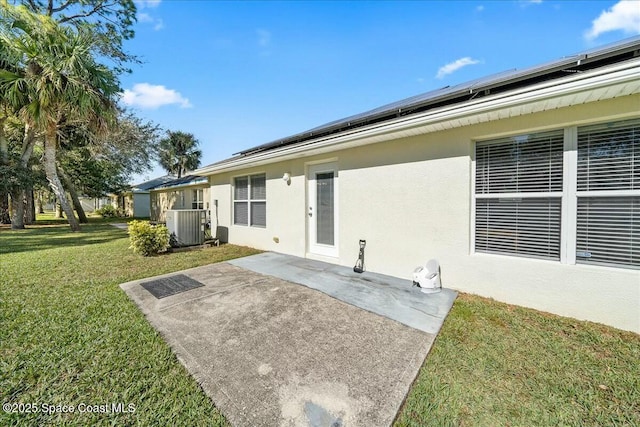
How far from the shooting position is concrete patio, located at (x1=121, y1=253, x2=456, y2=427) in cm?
190

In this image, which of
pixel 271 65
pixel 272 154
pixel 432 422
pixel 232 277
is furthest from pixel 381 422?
pixel 271 65

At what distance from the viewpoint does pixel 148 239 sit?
22.6 ft

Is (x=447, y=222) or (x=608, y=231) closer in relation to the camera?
(x=608, y=231)

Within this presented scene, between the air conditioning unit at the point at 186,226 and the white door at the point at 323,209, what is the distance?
3937 millimetres

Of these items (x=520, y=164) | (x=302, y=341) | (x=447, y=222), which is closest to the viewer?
(x=302, y=341)

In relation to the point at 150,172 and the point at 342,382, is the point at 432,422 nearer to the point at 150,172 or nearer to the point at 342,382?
the point at 342,382

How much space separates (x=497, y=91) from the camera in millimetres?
3441

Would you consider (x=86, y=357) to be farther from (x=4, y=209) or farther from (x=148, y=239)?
(x=4, y=209)

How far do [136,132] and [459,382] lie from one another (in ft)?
64.4

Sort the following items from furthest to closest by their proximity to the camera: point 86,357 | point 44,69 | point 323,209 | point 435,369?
point 44,69 → point 323,209 → point 86,357 → point 435,369

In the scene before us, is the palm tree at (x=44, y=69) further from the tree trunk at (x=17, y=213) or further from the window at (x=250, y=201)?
the window at (x=250, y=201)

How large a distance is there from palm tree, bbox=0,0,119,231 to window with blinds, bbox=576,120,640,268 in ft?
47.3

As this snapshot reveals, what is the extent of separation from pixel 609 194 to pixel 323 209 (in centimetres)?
466

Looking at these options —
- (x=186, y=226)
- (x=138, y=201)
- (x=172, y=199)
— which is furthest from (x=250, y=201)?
(x=138, y=201)
